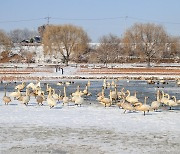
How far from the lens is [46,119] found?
1329 centimetres

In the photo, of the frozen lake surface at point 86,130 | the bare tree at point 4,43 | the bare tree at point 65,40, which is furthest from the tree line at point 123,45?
the frozen lake surface at point 86,130

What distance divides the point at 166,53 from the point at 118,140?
62.6m

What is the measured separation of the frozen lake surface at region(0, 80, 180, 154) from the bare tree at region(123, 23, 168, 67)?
158 ft

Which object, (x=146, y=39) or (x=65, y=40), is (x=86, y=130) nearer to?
(x=146, y=39)

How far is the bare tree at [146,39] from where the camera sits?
210 feet

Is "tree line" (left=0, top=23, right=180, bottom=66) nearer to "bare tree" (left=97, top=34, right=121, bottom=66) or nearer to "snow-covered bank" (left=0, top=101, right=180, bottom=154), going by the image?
"bare tree" (left=97, top=34, right=121, bottom=66)

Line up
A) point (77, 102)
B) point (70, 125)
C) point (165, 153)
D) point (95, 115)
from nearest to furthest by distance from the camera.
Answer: point (165, 153) → point (70, 125) → point (95, 115) → point (77, 102)

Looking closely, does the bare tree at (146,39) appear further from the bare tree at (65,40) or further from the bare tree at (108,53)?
the bare tree at (65,40)

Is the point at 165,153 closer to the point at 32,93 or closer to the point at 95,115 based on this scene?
the point at 95,115

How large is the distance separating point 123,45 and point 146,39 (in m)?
6.92

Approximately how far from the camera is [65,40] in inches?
2840

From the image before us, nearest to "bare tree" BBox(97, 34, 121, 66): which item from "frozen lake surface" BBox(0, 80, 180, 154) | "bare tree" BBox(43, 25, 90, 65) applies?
"bare tree" BBox(43, 25, 90, 65)

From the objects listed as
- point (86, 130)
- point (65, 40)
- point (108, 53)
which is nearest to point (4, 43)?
point (65, 40)

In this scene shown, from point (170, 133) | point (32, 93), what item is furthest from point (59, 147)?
point (32, 93)
